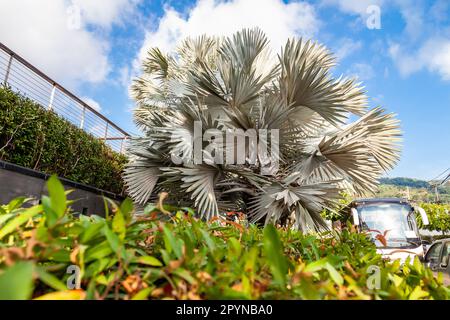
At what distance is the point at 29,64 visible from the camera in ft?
18.7

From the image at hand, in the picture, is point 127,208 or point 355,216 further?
point 355,216

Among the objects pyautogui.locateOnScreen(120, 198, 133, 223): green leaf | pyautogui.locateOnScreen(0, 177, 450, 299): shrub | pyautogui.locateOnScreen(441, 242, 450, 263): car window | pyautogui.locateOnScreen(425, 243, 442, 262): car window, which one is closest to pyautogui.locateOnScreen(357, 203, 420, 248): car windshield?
pyautogui.locateOnScreen(425, 243, 442, 262): car window

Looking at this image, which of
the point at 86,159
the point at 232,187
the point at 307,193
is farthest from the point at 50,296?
the point at 86,159

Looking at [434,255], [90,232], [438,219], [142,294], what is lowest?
[434,255]

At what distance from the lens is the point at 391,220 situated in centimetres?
910

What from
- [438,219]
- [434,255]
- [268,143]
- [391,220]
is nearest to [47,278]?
[268,143]

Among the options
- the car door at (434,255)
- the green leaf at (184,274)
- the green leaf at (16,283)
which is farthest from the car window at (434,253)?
the green leaf at (16,283)

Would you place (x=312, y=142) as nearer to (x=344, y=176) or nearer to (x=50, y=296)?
(x=344, y=176)

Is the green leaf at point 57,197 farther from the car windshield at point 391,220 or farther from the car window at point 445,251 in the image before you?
the car windshield at point 391,220

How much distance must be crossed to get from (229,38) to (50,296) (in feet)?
21.8

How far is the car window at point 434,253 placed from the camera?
5640mm

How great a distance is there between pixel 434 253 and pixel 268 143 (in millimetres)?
4111

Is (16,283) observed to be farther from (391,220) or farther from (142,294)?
(391,220)

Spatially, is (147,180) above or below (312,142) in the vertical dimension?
below
